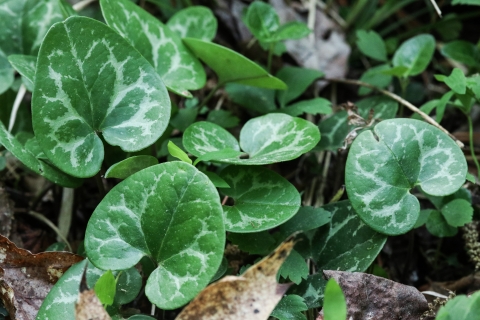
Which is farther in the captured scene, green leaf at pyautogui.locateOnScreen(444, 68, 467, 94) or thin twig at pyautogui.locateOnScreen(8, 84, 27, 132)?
thin twig at pyautogui.locateOnScreen(8, 84, 27, 132)

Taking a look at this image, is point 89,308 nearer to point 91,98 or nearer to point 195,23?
point 91,98

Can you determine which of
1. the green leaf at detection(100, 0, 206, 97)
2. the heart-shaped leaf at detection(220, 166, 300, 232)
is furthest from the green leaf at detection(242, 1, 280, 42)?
the heart-shaped leaf at detection(220, 166, 300, 232)

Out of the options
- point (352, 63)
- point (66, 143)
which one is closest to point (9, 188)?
point (66, 143)

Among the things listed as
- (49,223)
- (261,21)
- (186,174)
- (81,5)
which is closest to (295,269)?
(186,174)

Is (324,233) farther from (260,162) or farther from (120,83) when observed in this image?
(120,83)

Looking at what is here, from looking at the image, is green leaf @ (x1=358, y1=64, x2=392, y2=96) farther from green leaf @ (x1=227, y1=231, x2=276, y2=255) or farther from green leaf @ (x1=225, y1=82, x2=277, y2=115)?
green leaf @ (x1=227, y1=231, x2=276, y2=255)

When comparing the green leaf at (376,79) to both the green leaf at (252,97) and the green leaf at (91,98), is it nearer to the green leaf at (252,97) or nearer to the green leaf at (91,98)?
the green leaf at (252,97)

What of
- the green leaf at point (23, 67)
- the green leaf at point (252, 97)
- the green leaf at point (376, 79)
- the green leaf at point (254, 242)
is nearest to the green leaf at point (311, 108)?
the green leaf at point (252, 97)
